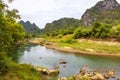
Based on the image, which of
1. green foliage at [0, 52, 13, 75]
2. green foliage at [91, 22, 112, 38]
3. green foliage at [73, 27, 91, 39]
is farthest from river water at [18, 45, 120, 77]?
green foliage at [73, 27, 91, 39]

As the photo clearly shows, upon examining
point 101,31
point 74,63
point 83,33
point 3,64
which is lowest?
point 74,63

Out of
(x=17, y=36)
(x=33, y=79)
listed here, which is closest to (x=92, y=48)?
(x=17, y=36)

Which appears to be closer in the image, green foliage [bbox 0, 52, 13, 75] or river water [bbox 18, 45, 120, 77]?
green foliage [bbox 0, 52, 13, 75]

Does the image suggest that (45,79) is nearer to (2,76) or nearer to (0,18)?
(2,76)

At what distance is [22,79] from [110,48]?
69.2 metres

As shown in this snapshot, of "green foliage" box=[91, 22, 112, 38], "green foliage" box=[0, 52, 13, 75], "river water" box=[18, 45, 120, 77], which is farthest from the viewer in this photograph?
"green foliage" box=[91, 22, 112, 38]

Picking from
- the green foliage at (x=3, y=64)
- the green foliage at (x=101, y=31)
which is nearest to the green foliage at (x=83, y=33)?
the green foliage at (x=101, y=31)

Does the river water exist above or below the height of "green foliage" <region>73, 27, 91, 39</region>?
below

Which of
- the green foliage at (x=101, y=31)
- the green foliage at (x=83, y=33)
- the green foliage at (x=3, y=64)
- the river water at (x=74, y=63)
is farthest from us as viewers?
the green foliage at (x=83, y=33)

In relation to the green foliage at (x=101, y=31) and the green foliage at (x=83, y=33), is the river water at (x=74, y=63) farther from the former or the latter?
the green foliage at (x=83, y=33)

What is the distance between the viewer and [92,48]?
338 ft

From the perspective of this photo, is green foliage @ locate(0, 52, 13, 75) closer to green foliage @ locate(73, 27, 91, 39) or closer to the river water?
the river water

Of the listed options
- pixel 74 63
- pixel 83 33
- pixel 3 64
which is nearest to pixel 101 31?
pixel 83 33

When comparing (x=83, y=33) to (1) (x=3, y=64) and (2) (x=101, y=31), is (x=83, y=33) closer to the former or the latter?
(2) (x=101, y=31)
